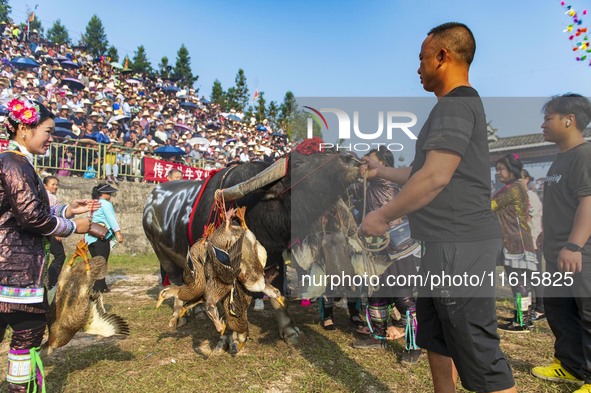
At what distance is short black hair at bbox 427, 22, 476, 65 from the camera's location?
6.75 feet

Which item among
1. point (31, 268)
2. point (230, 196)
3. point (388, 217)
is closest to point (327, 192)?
point (230, 196)

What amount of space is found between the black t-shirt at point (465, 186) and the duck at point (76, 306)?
8.13 feet

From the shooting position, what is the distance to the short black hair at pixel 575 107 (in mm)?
3316

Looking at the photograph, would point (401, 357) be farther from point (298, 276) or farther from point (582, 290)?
point (582, 290)

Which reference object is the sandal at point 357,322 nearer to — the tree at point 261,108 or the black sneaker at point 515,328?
the black sneaker at point 515,328

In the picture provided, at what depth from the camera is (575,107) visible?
3314mm

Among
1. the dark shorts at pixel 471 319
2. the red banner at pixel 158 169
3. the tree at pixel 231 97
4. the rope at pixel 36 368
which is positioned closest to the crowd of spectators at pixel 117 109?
the red banner at pixel 158 169

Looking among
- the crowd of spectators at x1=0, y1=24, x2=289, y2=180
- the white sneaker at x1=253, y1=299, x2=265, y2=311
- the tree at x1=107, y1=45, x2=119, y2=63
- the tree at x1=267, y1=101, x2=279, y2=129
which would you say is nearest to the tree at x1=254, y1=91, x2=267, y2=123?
the tree at x1=267, y1=101, x2=279, y2=129

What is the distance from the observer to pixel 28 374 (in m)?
2.51

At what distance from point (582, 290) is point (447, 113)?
2.21 metres

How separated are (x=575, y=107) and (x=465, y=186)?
2.05 metres

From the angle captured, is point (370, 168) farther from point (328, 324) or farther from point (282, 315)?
point (328, 324)

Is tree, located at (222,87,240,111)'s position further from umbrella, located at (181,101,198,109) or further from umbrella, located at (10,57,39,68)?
umbrella, located at (10,57,39,68)

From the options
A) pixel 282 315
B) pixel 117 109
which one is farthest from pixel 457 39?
pixel 117 109
